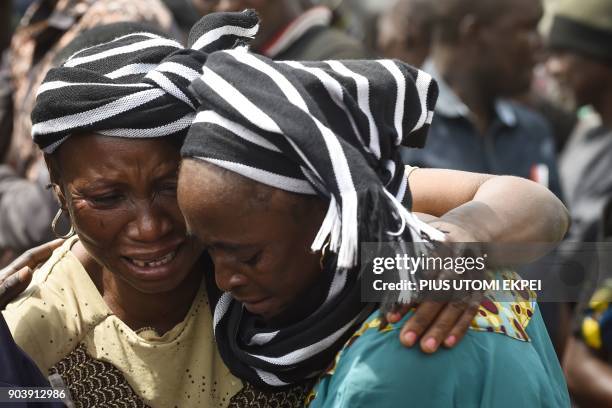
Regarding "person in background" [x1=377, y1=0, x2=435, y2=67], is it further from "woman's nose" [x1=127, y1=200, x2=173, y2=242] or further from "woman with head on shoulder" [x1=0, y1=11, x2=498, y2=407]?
"woman's nose" [x1=127, y1=200, x2=173, y2=242]

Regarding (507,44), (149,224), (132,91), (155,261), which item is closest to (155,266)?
(155,261)

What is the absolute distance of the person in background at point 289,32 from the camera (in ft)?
15.1

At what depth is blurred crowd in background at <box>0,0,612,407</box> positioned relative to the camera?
4.12 metres

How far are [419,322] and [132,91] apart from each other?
2.97 ft

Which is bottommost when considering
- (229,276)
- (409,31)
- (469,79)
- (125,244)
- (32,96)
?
(409,31)

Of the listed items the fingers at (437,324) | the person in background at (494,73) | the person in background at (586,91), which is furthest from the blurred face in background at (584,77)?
the fingers at (437,324)

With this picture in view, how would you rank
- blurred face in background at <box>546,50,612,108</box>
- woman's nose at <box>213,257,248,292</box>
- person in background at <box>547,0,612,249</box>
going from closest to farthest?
woman's nose at <box>213,257,248,292</box> < person in background at <box>547,0,612,249</box> < blurred face in background at <box>546,50,612,108</box>

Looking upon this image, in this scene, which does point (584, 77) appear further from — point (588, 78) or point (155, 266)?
point (155, 266)

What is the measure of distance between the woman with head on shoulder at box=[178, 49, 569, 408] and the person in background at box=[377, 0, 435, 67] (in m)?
3.72

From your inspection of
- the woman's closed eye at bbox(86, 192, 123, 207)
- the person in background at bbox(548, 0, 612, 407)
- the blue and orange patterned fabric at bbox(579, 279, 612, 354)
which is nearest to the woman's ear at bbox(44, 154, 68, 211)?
the woman's closed eye at bbox(86, 192, 123, 207)

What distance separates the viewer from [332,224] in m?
2.28

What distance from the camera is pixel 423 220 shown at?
2529 mm

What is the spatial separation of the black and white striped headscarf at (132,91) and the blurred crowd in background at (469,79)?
1.41 meters

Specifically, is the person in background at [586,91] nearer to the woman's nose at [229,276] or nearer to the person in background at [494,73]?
the person in background at [494,73]
